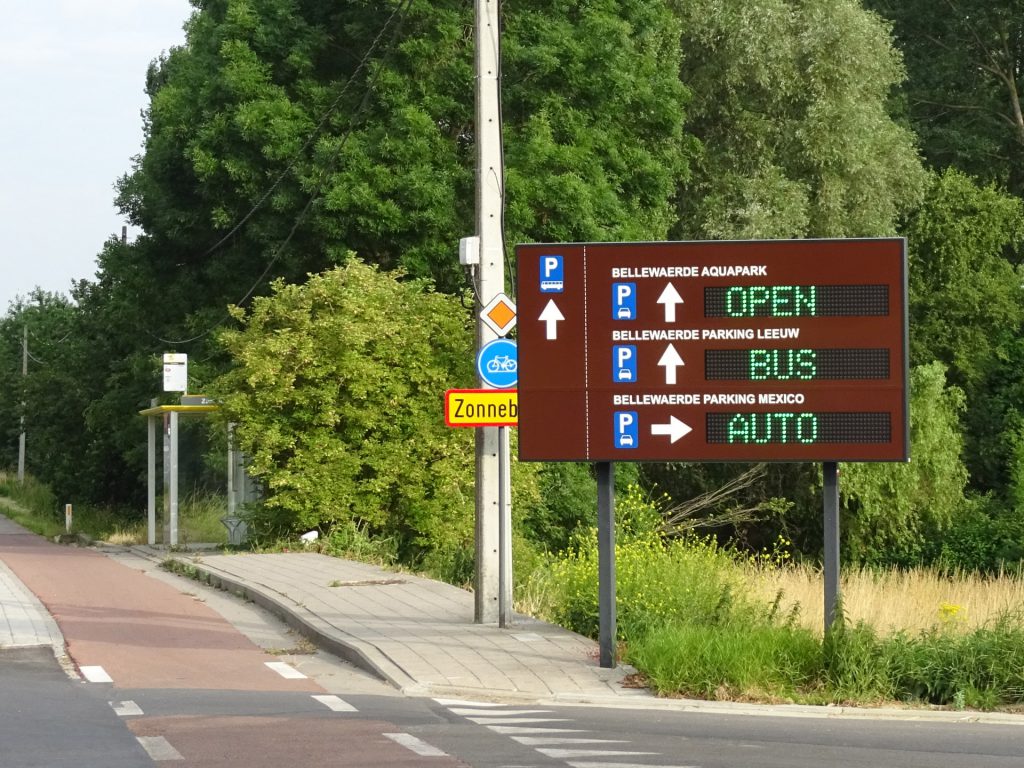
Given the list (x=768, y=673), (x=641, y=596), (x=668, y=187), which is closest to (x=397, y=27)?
(x=668, y=187)

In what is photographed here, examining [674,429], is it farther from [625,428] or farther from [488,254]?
[488,254]

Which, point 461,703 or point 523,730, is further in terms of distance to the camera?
point 461,703

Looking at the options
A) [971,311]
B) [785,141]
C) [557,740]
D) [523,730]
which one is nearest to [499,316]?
[523,730]

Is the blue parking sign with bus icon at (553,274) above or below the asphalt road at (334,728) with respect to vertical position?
above

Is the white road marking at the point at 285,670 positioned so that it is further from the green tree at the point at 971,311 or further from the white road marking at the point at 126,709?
the green tree at the point at 971,311

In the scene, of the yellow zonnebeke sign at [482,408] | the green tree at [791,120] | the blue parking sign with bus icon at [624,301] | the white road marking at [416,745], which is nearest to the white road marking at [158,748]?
the white road marking at [416,745]

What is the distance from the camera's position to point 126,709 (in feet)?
35.1

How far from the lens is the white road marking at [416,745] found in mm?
8977

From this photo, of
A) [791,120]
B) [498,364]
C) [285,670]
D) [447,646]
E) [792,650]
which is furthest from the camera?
[791,120]

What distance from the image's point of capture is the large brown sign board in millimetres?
12109

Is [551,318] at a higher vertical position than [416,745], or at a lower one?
higher

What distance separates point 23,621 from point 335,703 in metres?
5.98

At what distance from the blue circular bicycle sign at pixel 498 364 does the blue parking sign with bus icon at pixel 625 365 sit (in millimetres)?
2211

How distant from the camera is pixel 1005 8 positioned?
48281 mm
